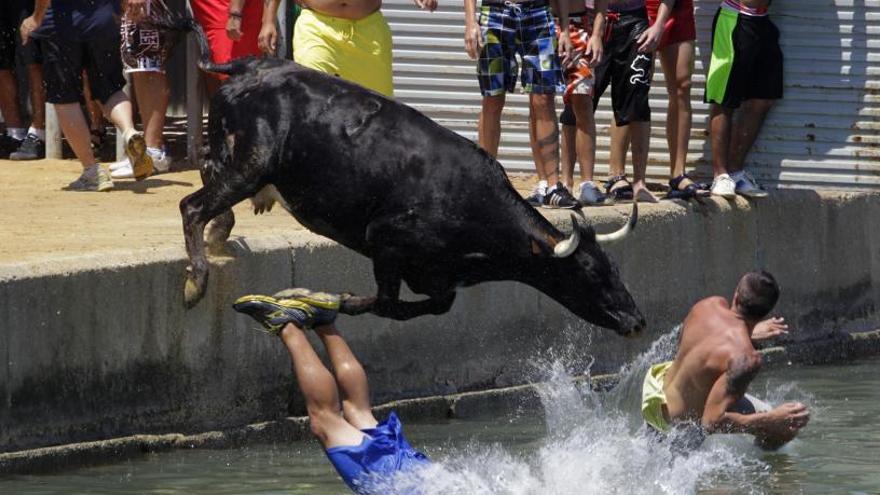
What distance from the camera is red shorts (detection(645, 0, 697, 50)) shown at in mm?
12766

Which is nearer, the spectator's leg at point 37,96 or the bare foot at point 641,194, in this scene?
the bare foot at point 641,194

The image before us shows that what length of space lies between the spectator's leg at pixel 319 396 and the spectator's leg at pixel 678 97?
16.4ft

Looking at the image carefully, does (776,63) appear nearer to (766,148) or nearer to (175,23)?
(766,148)

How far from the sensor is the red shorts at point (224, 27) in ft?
42.1

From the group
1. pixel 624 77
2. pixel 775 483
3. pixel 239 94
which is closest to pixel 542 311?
pixel 624 77

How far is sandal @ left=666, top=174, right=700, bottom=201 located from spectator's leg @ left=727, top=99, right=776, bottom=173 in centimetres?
60

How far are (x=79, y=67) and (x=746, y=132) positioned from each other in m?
4.83

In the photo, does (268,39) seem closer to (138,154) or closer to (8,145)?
(138,154)

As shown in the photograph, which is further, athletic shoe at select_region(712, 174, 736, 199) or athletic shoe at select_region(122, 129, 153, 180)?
athletic shoe at select_region(712, 174, 736, 199)

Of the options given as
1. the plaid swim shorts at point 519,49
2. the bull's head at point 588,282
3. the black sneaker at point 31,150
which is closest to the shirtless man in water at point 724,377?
the bull's head at point 588,282

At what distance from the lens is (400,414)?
36.3ft

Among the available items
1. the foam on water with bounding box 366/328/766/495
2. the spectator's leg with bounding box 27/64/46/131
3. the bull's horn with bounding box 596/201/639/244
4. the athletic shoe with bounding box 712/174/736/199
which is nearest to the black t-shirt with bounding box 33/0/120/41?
the spectator's leg with bounding box 27/64/46/131

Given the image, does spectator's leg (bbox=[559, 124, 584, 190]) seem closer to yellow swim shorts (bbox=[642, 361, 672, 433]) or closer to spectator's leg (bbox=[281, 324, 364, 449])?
yellow swim shorts (bbox=[642, 361, 672, 433])

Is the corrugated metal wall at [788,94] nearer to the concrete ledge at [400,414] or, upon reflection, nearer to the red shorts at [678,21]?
the red shorts at [678,21]
